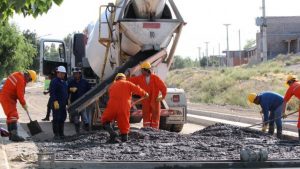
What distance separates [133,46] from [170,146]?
10.7ft

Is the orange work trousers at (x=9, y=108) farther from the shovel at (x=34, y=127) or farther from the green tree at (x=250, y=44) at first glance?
the green tree at (x=250, y=44)

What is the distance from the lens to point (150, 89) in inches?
483

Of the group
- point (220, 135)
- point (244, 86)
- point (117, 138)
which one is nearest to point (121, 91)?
point (117, 138)

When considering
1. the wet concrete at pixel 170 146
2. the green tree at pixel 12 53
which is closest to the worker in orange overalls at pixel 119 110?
the wet concrete at pixel 170 146

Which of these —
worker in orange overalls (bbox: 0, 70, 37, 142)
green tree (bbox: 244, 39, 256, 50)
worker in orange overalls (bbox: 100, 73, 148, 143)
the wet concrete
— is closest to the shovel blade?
worker in orange overalls (bbox: 0, 70, 37, 142)

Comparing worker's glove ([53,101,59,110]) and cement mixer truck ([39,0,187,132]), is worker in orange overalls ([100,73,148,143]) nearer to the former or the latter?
cement mixer truck ([39,0,187,132])

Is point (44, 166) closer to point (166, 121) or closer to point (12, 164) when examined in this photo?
point (12, 164)

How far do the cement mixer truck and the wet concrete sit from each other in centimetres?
159

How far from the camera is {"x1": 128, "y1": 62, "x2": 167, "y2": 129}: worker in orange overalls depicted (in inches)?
480

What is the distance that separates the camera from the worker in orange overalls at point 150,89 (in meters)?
12.2

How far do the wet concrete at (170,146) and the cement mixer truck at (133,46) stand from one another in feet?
5.21

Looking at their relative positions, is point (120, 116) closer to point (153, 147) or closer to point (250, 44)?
point (153, 147)

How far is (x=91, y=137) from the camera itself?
11.3 metres

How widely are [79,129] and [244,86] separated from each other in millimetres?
28356
